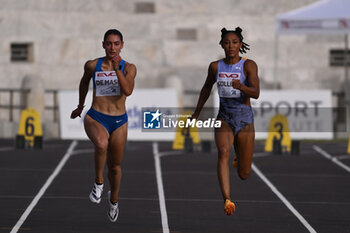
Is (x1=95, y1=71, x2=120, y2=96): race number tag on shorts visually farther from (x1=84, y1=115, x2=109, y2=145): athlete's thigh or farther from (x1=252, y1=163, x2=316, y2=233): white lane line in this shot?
(x1=252, y1=163, x2=316, y2=233): white lane line

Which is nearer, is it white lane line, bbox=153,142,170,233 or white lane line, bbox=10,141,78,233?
white lane line, bbox=10,141,78,233

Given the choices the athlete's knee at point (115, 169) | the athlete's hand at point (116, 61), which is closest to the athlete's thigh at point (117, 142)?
the athlete's knee at point (115, 169)

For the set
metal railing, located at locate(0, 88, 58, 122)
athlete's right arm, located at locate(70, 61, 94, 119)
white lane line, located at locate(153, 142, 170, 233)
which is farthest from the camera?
metal railing, located at locate(0, 88, 58, 122)

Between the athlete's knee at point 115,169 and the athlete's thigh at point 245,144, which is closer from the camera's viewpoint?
the athlete's thigh at point 245,144

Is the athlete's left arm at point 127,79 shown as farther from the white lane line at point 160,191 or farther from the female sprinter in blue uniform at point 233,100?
the white lane line at point 160,191

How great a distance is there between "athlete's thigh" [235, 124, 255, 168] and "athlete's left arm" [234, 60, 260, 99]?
581 millimetres

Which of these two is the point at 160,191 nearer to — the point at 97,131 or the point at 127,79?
the point at 97,131

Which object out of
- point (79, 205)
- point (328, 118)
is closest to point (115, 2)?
point (328, 118)

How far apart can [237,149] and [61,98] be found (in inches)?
739

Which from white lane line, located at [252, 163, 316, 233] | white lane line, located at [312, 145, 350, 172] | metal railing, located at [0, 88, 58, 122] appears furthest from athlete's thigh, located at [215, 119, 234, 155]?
metal railing, located at [0, 88, 58, 122]

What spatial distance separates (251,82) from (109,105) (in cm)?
158

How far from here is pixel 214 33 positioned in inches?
1533

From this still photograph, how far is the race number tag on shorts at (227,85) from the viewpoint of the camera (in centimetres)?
1173

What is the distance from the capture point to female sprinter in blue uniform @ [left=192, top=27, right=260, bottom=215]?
1166 cm
